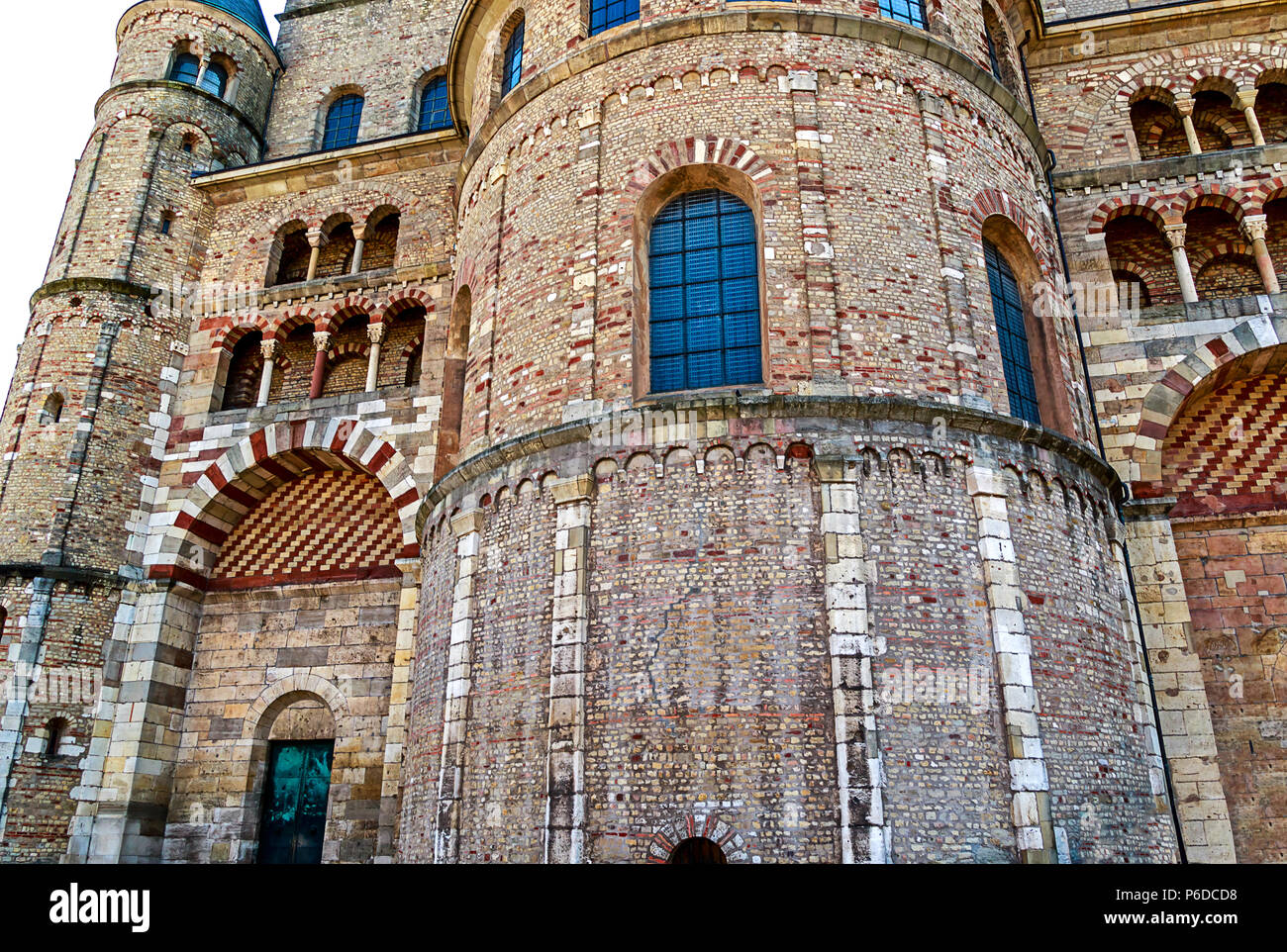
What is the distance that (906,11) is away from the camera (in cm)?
1346

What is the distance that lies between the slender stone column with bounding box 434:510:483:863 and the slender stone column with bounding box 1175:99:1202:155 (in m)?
12.9

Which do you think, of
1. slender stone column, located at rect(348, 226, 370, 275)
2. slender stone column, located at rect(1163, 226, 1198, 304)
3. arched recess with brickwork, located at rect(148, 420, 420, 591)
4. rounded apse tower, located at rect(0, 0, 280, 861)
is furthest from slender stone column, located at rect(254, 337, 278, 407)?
slender stone column, located at rect(1163, 226, 1198, 304)

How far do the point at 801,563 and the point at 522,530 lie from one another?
11.0 ft

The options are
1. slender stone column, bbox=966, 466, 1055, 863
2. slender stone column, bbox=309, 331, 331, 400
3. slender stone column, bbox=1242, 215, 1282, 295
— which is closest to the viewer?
slender stone column, bbox=966, 466, 1055, 863

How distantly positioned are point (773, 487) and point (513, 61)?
30.3 ft

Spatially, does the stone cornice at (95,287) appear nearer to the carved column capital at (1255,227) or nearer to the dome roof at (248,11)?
the dome roof at (248,11)

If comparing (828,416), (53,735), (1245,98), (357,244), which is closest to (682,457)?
(828,416)

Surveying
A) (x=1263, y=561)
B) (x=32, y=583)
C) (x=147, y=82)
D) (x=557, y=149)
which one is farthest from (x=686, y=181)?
(x=147, y=82)

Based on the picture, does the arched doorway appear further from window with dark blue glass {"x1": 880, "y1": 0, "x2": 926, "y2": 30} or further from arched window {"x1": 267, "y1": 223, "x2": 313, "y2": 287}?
arched window {"x1": 267, "y1": 223, "x2": 313, "y2": 287}

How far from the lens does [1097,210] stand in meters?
15.0

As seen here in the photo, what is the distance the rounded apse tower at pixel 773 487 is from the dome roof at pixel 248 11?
452 inches

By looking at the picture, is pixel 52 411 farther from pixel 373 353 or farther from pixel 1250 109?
pixel 1250 109

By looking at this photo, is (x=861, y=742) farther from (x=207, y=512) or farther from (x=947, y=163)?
(x=207, y=512)

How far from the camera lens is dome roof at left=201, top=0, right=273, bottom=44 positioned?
21.3 m
